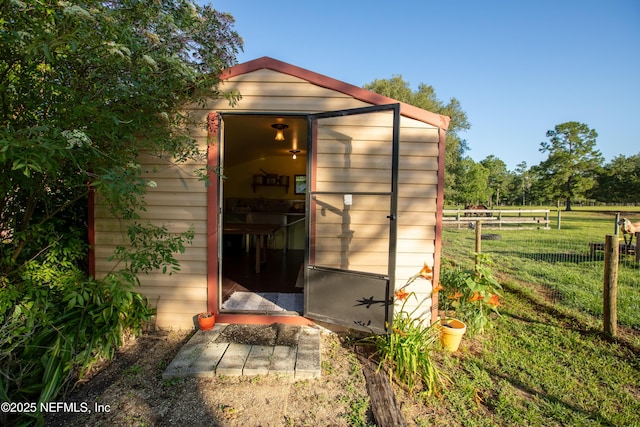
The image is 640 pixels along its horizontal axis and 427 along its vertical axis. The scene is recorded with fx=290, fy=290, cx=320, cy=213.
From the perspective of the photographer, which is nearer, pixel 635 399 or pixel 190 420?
pixel 190 420

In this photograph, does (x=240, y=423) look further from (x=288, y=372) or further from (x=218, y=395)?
(x=288, y=372)

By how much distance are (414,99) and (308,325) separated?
865 inches

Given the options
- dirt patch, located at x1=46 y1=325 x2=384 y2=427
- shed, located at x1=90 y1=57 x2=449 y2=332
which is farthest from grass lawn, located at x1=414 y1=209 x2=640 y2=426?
shed, located at x1=90 y1=57 x2=449 y2=332

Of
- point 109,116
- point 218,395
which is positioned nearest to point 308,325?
point 218,395

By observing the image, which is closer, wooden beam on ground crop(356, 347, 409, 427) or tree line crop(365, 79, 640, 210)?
wooden beam on ground crop(356, 347, 409, 427)

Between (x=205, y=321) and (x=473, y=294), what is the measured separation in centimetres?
269

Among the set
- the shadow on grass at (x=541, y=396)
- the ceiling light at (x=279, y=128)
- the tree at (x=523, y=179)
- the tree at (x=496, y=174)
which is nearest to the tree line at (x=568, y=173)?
the tree at (x=496, y=174)

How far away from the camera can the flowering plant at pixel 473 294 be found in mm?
2869

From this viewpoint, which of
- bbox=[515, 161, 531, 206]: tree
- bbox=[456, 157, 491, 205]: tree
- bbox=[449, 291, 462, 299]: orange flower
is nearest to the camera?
bbox=[449, 291, 462, 299]: orange flower

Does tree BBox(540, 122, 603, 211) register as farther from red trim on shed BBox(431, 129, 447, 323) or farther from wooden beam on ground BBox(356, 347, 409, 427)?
wooden beam on ground BBox(356, 347, 409, 427)

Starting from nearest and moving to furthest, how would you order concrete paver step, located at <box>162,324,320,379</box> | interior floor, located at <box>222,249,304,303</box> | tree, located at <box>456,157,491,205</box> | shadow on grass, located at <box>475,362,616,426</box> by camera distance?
1. shadow on grass, located at <box>475,362,616,426</box>
2. concrete paver step, located at <box>162,324,320,379</box>
3. interior floor, located at <box>222,249,304,303</box>
4. tree, located at <box>456,157,491,205</box>

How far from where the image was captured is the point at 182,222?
9.70 feet

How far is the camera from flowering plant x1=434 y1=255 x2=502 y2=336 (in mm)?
2869

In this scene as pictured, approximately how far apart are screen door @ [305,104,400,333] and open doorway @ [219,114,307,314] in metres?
0.38
